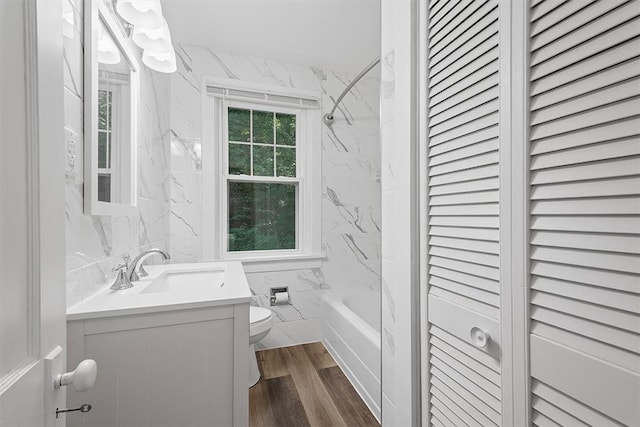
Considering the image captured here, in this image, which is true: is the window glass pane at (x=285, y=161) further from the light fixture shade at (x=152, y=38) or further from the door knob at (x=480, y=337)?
the door knob at (x=480, y=337)

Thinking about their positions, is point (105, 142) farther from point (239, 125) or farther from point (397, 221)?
point (239, 125)

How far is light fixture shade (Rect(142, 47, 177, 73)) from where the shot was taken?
1409 mm

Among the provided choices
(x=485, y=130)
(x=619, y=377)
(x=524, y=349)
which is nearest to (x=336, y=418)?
(x=524, y=349)

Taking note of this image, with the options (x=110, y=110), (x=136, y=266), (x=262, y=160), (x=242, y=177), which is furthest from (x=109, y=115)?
(x=262, y=160)

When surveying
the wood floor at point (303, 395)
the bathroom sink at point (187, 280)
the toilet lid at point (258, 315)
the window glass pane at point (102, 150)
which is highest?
the window glass pane at point (102, 150)

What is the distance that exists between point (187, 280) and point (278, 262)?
903 mm

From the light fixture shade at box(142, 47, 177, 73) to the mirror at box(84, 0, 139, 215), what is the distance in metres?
0.08

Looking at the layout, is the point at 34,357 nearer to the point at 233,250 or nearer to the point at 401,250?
the point at 401,250

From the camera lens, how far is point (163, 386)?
955 mm

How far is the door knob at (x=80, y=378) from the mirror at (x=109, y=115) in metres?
0.70

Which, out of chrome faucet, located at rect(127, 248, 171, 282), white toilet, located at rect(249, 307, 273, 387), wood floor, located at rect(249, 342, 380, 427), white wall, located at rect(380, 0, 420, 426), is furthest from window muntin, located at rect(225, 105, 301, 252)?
white wall, located at rect(380, 0, 420, 426)

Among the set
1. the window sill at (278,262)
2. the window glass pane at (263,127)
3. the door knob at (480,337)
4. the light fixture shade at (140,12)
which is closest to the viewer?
the door knob at (480,337)

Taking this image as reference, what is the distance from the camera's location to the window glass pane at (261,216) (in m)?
2.45

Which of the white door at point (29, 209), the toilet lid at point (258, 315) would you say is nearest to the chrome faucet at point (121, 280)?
the white door at point (29, 209)
